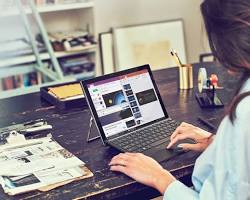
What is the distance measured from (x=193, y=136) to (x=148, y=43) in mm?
2412

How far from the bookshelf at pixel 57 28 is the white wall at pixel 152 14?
0.44 feet

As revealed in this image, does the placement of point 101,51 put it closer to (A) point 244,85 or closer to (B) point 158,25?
(B) point 158,25

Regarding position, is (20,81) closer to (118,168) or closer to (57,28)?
(57,28)

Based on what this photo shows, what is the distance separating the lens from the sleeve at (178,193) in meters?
1.14

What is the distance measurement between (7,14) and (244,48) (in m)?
2.39

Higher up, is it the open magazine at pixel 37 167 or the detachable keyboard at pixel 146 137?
the open magazine at pixel 37 167

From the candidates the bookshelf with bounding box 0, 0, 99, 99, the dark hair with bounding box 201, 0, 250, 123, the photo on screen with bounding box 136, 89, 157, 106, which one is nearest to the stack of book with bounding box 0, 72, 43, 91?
the bookshelf with bounding box 0, 0, 99, 99

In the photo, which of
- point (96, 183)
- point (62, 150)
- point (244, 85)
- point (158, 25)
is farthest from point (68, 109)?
point (158, 25)

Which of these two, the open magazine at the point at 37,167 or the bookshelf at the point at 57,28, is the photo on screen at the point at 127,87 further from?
the bookshelf at the point at 57,28

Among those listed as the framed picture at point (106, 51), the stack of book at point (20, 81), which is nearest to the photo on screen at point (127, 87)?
the stack of book at point (20, 81)

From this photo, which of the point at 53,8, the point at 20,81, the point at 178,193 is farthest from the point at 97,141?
the point at 20,81

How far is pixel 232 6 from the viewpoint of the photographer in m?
1.02

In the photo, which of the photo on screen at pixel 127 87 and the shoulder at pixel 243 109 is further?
the photo on screen at pixel 127 87

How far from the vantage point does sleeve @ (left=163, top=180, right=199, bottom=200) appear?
114cm
